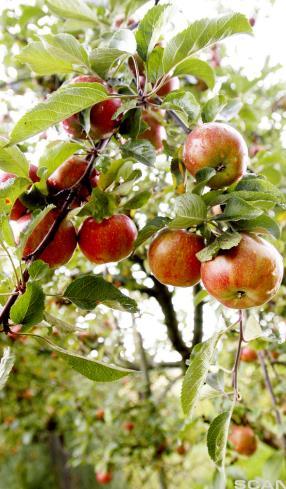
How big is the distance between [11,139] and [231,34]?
338 mm

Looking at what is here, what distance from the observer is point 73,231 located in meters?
0.69

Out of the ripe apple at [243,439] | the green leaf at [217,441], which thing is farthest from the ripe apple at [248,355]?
the green leaf at [217,441]

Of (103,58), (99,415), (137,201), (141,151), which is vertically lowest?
(99,415)

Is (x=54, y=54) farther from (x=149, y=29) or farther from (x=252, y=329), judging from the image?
(x=252, y=329)

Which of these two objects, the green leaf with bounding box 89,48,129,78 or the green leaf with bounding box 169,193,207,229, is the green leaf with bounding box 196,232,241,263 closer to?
the green leaf with bounding box 169,193,207,229

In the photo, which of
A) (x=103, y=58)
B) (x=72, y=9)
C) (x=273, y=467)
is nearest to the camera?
(x=103, y=58)

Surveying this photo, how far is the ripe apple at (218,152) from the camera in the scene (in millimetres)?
624

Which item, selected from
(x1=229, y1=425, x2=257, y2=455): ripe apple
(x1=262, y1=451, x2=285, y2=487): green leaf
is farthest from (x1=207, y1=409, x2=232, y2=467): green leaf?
(x1=229, y1=425, x2=257, y2=455): ripe apple

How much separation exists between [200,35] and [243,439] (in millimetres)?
1518

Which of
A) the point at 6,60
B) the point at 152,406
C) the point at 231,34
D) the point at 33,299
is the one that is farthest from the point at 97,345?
the point at 231,34

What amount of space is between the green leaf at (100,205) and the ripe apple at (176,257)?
9 centimetres

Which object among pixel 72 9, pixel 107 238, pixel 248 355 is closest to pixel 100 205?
pixel 107 238

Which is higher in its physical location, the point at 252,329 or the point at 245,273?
the point at 245,273

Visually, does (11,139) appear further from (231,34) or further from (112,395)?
(112,395)
